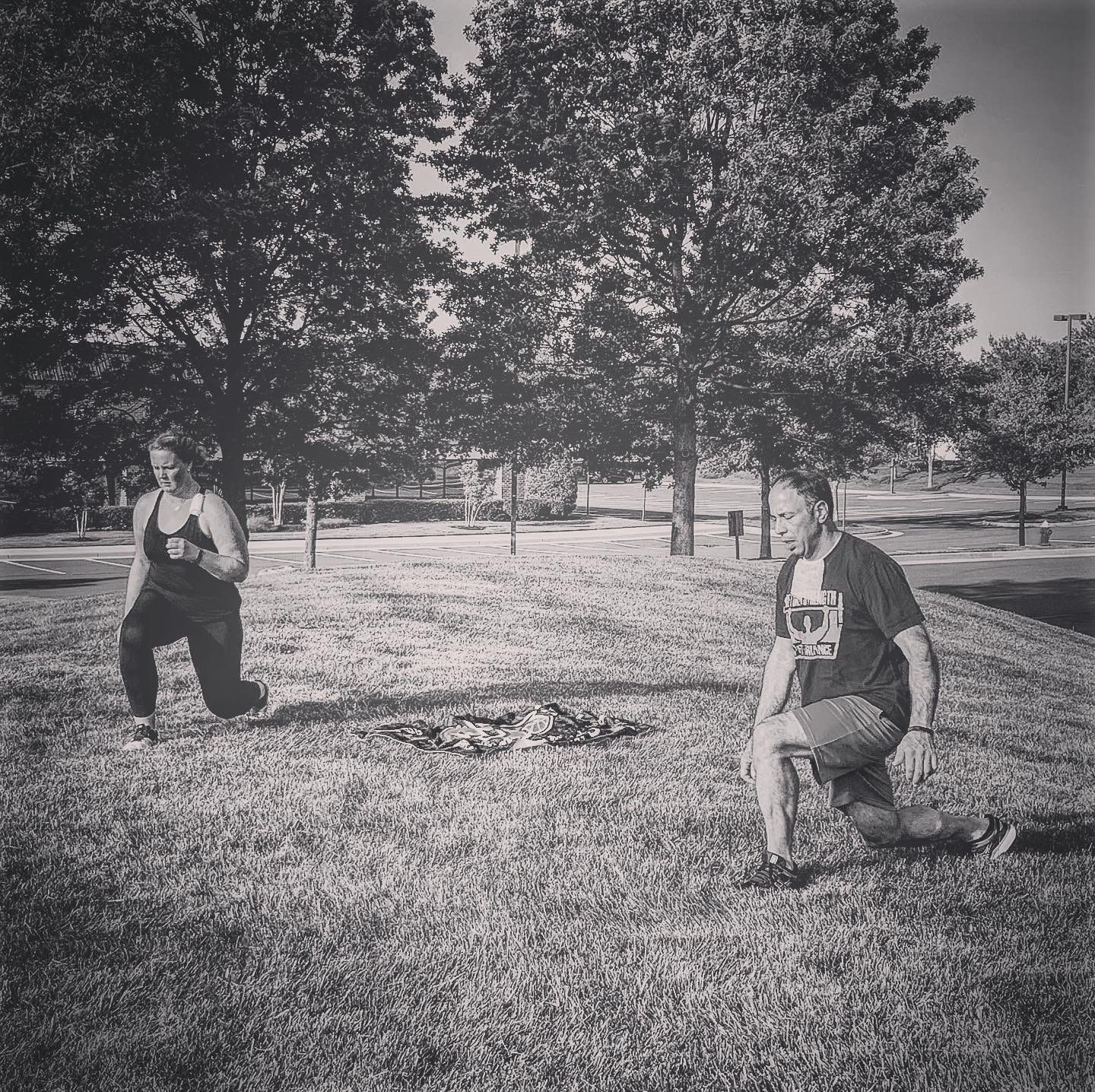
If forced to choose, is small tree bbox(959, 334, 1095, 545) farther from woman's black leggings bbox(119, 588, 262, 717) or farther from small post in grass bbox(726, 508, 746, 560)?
woman's black leggings bbox(119, 588, 262, 717)

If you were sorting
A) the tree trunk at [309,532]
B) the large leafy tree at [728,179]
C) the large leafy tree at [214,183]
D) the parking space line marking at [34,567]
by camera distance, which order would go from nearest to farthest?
the large leafy tree at [214,183]
the parking space line marking at [34,567]
the tree trunk at [309,532]
the large leafy tree at [728,179]

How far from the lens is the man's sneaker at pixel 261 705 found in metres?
4.09

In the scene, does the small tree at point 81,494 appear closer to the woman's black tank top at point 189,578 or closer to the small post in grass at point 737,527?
the woman's black tank top at point 189,578

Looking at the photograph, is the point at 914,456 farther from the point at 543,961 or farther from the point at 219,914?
the point at 219,914

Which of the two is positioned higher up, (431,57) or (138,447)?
(431,57)

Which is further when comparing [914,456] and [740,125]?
[740,125]

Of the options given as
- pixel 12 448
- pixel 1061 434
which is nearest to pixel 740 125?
pixel 1061 434

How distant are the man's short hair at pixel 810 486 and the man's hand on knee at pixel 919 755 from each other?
77cm

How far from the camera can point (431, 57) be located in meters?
4.20

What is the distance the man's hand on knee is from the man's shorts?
13 centimetres

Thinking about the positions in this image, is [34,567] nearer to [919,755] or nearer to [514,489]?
[514,489]

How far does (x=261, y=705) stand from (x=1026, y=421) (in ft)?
12.8

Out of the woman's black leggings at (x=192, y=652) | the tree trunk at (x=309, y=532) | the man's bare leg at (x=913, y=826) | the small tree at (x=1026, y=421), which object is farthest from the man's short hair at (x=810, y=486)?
the woman's black leggings at (x=192, y=652)

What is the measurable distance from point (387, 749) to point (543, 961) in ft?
5.25
